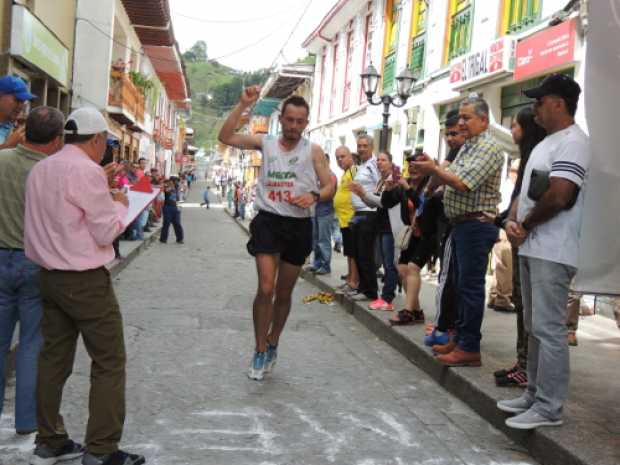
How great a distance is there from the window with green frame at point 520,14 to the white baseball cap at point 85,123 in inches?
352

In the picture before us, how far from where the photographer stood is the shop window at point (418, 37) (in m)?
16.4

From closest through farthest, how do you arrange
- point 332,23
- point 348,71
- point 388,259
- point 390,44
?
1. point 388,259
2. point 390,44
3. point 348,71
4. point 332,23

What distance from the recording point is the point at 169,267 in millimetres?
13039

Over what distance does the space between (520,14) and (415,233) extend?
21.1 feet

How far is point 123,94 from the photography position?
22.8 m

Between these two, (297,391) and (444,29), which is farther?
(444,29)

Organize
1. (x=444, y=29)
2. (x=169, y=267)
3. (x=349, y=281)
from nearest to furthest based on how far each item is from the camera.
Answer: (x=349, y=281) < (x=169, y=267) < (x=444, y=29)

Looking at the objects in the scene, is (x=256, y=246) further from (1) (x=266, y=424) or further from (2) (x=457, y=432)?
(2) (x=457, y=432)

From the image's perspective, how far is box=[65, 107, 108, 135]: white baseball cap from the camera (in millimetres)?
3318

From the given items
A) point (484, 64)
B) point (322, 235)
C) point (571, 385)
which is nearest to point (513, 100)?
point (484, 64)

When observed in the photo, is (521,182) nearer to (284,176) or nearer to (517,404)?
(517,404)

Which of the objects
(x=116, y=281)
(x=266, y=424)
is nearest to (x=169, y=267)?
(x=116, y=281)

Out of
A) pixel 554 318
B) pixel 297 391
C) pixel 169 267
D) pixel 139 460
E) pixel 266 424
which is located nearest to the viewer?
pixel 139 460

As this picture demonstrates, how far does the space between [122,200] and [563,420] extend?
8.67 ft
